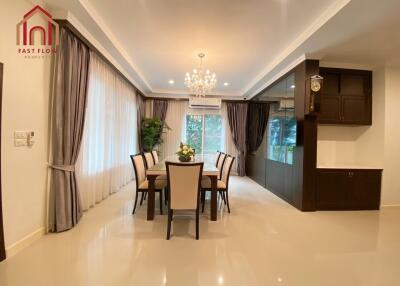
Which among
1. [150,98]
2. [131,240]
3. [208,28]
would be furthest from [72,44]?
[150,98]

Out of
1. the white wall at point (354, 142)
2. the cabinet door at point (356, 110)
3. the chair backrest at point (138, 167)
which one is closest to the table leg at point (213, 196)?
the chair backrest at point (138, 167)

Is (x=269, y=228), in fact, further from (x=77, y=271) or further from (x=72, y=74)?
(x=72, y=74)

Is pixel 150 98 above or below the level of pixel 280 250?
above

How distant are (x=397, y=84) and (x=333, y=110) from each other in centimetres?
130

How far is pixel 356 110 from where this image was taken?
14.1 feet

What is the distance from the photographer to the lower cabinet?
3.98 m

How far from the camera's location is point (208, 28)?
10.5 ft

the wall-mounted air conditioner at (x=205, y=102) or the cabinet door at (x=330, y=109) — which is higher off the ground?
the wall-mounted air conditioner at (x=205, y=102)

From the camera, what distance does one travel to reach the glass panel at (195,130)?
7.61 metres

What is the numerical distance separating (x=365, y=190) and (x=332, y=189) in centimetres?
67

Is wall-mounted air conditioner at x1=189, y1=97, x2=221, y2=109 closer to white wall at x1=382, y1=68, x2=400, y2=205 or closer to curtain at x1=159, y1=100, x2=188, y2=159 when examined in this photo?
curtain at x1=159, y1=100, x2=188, y2=159

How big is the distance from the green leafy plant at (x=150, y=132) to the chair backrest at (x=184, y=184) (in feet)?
13.8
